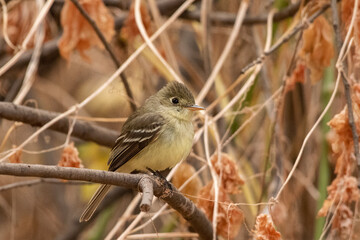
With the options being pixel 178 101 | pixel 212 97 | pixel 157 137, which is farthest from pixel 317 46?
pixel 212 97

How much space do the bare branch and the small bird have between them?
0.25 m

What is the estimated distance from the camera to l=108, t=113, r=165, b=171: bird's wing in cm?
303

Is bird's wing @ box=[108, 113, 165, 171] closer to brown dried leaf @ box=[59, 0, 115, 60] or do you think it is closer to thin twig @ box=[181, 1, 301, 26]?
brown dried leaf @ box=[59, 0, 115, 60]

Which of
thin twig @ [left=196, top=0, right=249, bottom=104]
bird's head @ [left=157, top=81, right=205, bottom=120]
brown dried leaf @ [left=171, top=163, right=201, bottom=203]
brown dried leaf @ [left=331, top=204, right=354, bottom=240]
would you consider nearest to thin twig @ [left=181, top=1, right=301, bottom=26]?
thin twig @ [left=196, top=0, right=249, bottom=104]

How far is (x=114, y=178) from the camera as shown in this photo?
202 centimetres

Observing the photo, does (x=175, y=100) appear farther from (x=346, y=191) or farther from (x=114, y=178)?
(x=114, y=178)

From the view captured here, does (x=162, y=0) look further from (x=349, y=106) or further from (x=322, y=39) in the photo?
(x=349, y=106)

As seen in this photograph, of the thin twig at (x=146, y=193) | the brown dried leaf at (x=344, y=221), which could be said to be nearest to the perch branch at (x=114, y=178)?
the thin twig at (x=146, y=193)

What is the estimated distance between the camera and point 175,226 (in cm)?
360

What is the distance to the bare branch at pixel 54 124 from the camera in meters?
2.86

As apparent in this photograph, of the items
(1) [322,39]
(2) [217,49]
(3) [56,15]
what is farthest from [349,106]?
(3) [56,15]

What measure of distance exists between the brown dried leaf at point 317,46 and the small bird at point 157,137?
59 centimetres

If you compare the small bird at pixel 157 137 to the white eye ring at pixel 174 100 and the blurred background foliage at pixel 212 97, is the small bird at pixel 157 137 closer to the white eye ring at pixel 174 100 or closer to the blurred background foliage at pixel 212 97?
the white eye ring at pixel 174 100

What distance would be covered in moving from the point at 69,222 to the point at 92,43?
1632 mm
